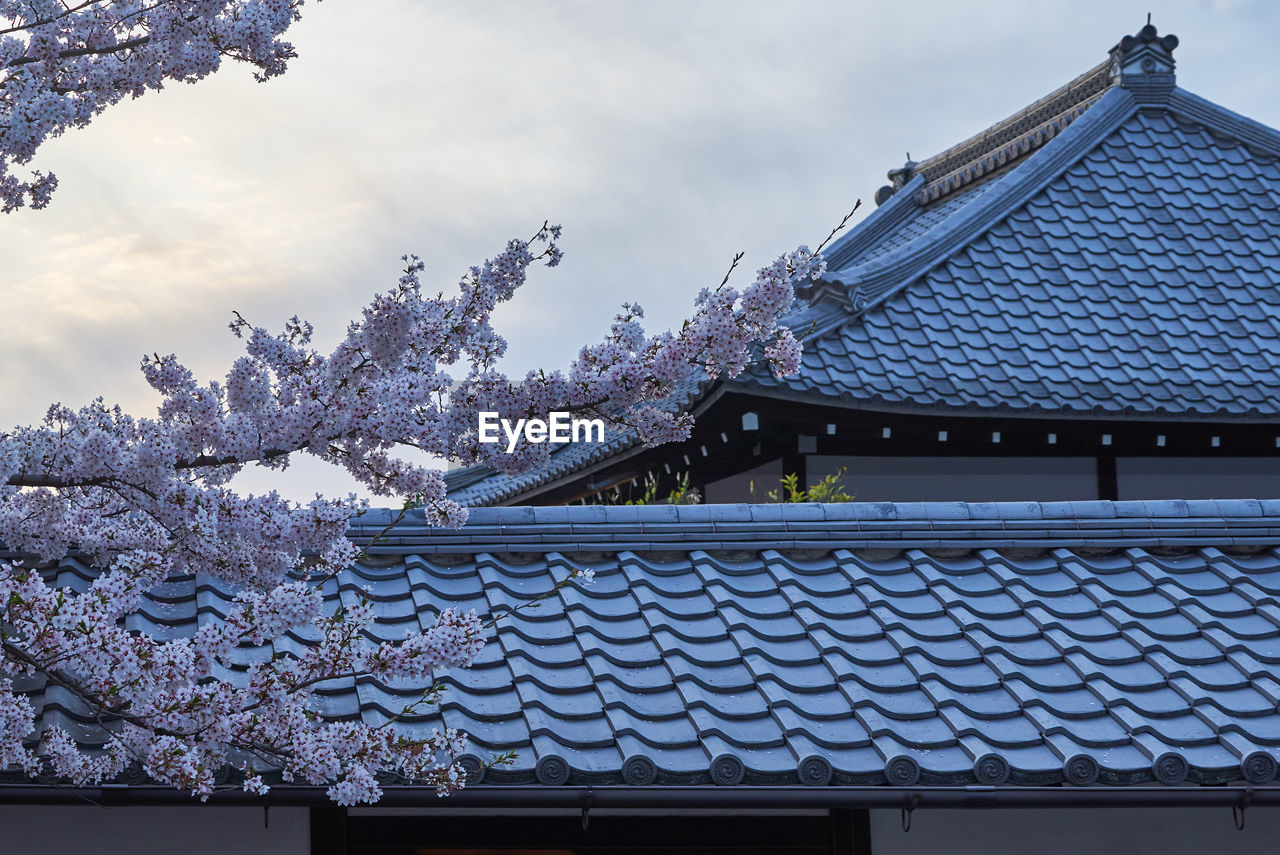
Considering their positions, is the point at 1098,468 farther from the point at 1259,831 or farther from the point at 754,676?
the point at 754,676

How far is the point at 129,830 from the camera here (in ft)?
14.4

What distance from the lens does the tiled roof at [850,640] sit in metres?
4.22

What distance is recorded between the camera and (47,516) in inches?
184

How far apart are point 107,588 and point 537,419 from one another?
1570 mm

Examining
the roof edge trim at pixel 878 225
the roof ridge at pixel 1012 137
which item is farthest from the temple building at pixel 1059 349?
the roof edge trim at pixel 878 225

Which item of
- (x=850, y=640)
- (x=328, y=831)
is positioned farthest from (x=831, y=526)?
(x=328, y=831)

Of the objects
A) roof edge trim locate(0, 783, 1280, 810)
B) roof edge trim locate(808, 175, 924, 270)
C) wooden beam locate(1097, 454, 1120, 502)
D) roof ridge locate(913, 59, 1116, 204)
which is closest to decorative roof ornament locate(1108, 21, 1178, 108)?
roof ridge locate(913, 59, 1116, 204)

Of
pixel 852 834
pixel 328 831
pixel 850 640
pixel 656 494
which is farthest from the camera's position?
pixel 656 494

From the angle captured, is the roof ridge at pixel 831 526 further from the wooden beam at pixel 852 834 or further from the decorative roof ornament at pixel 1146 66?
the decorative roof ornament at pixel 1146 66

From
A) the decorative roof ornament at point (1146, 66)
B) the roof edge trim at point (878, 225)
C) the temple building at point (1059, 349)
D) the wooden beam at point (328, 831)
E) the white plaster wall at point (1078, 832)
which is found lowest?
the white plaster wall at point (1078, 832)

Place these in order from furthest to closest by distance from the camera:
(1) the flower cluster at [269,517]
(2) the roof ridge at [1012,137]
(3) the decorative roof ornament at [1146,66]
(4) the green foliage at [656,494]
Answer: (2) the roof ridge at [1012,137] < (3) the decorative roof ornament at [1146,66] < (4) the green foliage at [656,494] < (1) the flower cluster at [269,517]

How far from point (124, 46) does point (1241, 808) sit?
4746 millimetres

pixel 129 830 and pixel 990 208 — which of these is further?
pixel 990 208

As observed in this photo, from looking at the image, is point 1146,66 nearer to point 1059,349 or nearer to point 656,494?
point 1059,349
